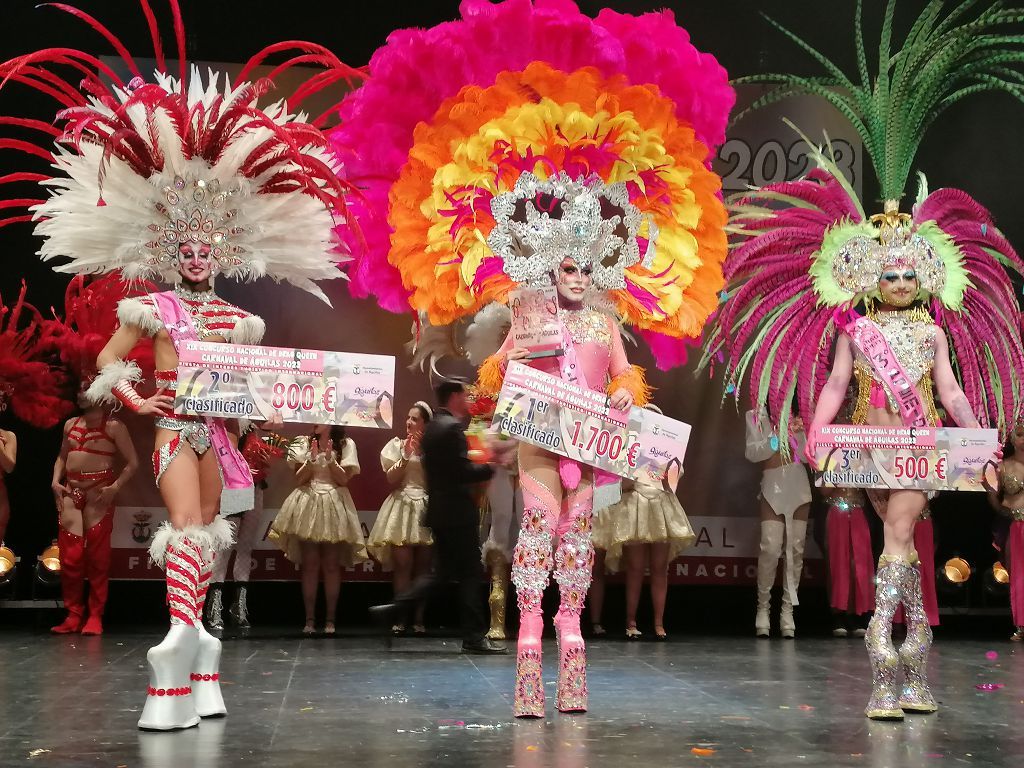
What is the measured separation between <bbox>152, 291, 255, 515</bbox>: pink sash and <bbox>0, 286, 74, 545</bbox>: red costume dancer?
3.82 meters

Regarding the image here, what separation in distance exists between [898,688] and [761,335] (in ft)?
4.83

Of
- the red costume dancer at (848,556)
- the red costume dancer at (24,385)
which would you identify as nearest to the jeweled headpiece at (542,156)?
the red costume dancer at (848,556)

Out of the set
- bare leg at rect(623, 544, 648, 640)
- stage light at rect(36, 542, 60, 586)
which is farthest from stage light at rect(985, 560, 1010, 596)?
stage light at rect(36, 542, 60, 586)

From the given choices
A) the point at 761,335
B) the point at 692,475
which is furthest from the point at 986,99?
the point at 761,335

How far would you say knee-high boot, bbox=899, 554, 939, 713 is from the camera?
14.3 feet

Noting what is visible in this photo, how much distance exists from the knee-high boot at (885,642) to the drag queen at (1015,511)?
3.83 meters

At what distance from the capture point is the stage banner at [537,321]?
4.22 metres

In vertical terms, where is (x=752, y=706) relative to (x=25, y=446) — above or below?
below

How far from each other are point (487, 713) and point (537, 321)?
138cm

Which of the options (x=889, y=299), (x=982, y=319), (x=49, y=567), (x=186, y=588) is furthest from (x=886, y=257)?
(x=49, y=567)

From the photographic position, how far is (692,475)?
855 cm

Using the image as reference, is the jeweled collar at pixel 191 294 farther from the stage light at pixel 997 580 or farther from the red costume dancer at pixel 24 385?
the stage light at pixel 997 580

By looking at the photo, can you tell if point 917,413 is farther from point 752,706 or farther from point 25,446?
point 25,446

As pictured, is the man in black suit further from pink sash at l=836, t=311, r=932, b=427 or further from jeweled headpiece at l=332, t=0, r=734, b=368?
pink sash at l=836, t=311, r=932, b=427
